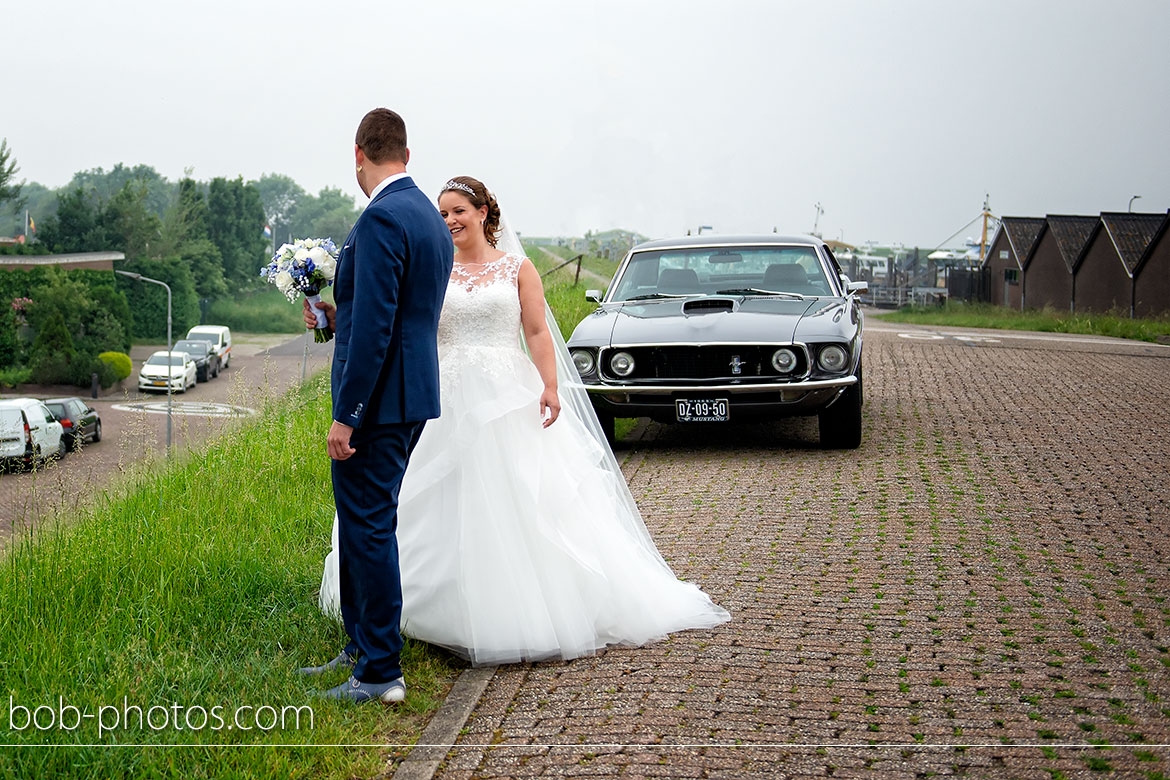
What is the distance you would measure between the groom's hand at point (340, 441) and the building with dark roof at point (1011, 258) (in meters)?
60.5

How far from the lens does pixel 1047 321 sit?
111 ft

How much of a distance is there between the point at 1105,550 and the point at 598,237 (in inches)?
2416

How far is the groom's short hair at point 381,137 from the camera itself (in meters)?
3.98

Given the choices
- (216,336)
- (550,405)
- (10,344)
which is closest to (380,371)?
(550,405)

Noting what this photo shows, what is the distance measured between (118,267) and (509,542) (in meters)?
97.3

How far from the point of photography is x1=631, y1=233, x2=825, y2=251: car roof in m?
10.5

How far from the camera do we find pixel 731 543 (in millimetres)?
6512

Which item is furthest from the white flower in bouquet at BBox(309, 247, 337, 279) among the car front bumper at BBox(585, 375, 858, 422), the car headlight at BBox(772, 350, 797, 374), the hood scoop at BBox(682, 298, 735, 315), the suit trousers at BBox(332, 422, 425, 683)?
the hood scoop at BBox(682, 298, 735, 315)

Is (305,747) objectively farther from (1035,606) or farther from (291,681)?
(1035,606)

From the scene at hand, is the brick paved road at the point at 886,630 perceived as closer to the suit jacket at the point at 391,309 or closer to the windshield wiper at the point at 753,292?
the suit jacket at the point at 391,309

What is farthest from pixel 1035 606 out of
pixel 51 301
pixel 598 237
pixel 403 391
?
pixel 51 301

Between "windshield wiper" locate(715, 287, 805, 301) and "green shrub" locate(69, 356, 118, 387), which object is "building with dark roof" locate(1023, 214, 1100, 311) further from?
"green shrub" locate(69, 356, 118, 387)

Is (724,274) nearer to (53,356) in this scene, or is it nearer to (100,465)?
(100,465)

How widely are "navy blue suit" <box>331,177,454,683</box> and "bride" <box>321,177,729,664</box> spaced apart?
0.47 meters
